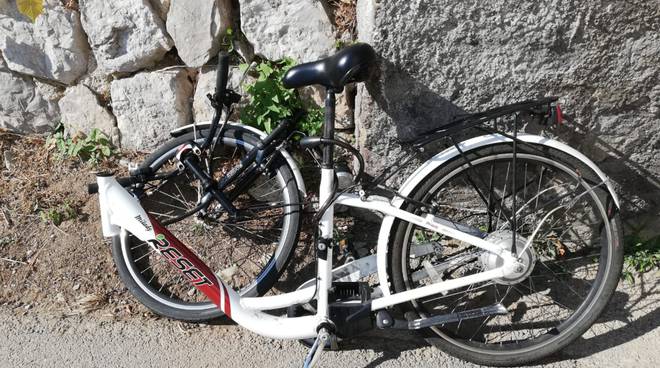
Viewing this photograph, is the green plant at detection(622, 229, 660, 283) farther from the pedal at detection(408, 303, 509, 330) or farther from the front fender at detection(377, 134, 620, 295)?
the pedal at detection(408, 303, 509, 330)

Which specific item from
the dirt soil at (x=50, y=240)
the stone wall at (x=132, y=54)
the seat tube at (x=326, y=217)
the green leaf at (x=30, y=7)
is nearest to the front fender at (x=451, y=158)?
the seat tube at (x=326, y=217)

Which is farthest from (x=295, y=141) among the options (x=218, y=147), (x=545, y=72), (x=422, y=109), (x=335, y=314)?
(x=545, y=72)

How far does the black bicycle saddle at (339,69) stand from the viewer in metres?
2.35

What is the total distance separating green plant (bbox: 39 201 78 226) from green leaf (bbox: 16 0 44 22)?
3.87 feet

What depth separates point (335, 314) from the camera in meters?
2.56

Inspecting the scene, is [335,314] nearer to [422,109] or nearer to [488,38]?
[422,109]

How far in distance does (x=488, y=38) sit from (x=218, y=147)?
5.40 feet

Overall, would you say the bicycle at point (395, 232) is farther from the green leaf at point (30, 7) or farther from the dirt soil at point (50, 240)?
the green leaf at point (30, 7)

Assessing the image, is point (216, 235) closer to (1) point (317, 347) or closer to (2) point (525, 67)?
(1) point (317, 347)

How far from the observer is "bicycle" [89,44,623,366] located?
249 cm

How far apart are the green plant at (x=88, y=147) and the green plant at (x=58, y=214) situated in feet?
1.14

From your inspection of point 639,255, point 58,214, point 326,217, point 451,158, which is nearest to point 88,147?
point 58,214

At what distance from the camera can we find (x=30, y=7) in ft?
10.3

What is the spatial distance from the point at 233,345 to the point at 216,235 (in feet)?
2.28
